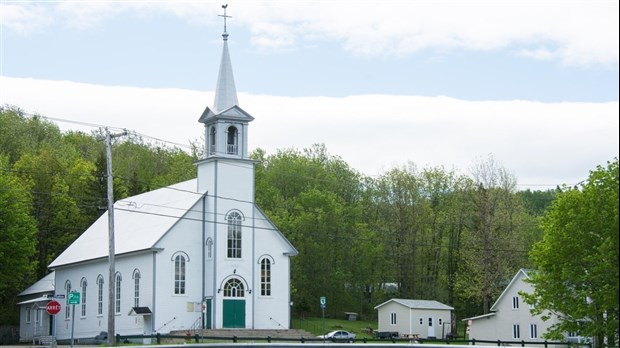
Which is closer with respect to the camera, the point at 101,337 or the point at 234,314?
the point at 101,337

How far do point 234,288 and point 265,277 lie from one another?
2578 millimetres

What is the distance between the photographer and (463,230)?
9719cm

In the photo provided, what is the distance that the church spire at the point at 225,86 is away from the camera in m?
65.2

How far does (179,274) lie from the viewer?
6259 cm

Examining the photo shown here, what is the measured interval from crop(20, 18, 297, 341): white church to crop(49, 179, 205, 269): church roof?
0.35 feet

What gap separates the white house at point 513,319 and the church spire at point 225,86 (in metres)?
23.3

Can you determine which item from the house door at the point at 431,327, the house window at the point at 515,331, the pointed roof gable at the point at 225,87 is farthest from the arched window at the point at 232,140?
the house door at the point at 431,327

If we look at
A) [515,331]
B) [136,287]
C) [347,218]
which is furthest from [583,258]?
[347,218]

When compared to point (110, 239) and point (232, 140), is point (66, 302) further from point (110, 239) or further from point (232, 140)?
point (110, 239)

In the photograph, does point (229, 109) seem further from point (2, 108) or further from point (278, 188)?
point (2, 108)

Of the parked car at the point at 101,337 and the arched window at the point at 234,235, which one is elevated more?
the arched window at the point at 234,235

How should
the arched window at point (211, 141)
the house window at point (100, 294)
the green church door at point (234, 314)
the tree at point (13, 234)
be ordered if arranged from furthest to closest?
the tree at point (13, 234)
the house window at point (100, 294)
the arched window at point (211, 141)
the green church door at point (234, 314)

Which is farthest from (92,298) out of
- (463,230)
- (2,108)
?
(2,108)

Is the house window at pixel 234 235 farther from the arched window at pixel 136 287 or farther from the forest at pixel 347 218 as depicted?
the forest at pixel 347 218
